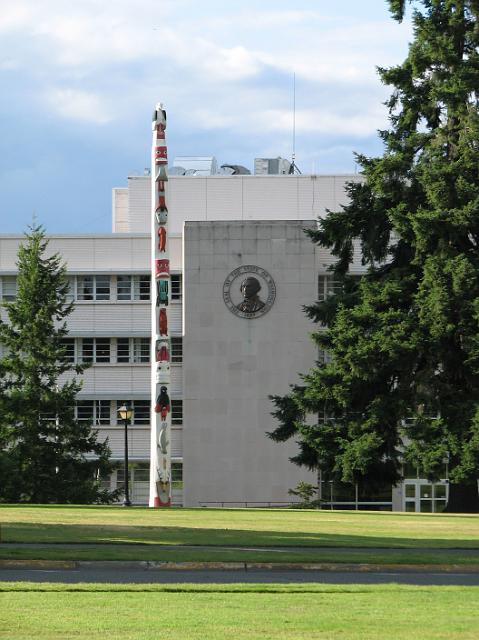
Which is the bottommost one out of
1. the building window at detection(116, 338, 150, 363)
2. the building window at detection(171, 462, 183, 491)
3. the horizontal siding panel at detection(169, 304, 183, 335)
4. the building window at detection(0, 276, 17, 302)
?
the building window at detection(171, 462, 183, 491)

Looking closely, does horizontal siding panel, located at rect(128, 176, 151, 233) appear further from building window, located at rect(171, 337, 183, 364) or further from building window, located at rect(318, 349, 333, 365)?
building window, located at rect(318, 349, 333, 365)

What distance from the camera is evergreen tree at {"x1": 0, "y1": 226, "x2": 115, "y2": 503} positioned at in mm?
59438

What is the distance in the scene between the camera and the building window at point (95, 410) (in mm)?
74375

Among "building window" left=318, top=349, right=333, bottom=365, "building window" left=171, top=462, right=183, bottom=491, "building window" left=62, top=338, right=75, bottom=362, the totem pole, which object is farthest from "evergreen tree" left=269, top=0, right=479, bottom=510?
"building window" left=62, top=338, right=75, bottom=362

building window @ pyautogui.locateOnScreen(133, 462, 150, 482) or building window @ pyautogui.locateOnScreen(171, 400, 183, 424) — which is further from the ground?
building window @ pyautogui.locateOnScreen(171, 400, 183, 424)

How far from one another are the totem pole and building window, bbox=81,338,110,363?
23.5 m

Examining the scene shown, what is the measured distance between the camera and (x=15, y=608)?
1273cm

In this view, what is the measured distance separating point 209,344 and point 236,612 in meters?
58.2

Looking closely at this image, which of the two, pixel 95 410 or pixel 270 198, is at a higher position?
pixel 270 198

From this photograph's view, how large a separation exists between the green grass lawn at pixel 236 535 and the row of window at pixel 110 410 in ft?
127

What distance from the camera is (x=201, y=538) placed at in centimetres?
2414

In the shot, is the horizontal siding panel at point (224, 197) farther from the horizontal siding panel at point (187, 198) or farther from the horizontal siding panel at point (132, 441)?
the horizontal siding panel at point (132, 441)

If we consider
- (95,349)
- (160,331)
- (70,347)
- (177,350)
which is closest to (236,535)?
(160,331)

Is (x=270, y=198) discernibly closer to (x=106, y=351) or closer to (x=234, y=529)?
(x=106, y=351)
